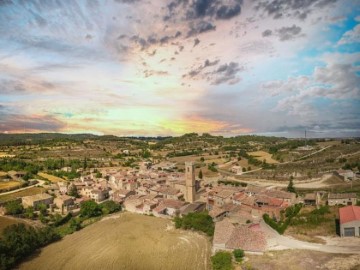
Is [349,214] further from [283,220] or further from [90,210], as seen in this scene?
[90,210]

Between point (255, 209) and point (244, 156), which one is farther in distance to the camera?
point (244, 156)

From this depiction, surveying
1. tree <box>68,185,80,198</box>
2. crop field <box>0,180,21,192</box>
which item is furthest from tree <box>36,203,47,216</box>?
crop field <box>0,180,21,192</box>

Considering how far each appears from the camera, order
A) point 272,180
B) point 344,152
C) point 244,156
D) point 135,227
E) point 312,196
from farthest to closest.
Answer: point 244,156 → point 344,152 → point 272,180 → point 312,196 → point 135,227

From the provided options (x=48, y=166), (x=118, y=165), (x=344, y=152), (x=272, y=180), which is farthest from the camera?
(x=118, y=165)

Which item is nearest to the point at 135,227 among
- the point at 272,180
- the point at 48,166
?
the point at 272,180

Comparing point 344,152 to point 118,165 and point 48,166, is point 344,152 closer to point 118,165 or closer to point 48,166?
point 118,165

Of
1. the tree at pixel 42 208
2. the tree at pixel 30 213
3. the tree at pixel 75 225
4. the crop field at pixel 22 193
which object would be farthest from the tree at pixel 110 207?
the crop field at pixel 22 193

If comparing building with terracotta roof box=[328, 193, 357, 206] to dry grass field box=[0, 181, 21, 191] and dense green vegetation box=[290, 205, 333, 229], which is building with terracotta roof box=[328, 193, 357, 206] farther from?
dry grass field box=[0, 181, 21, 191]
